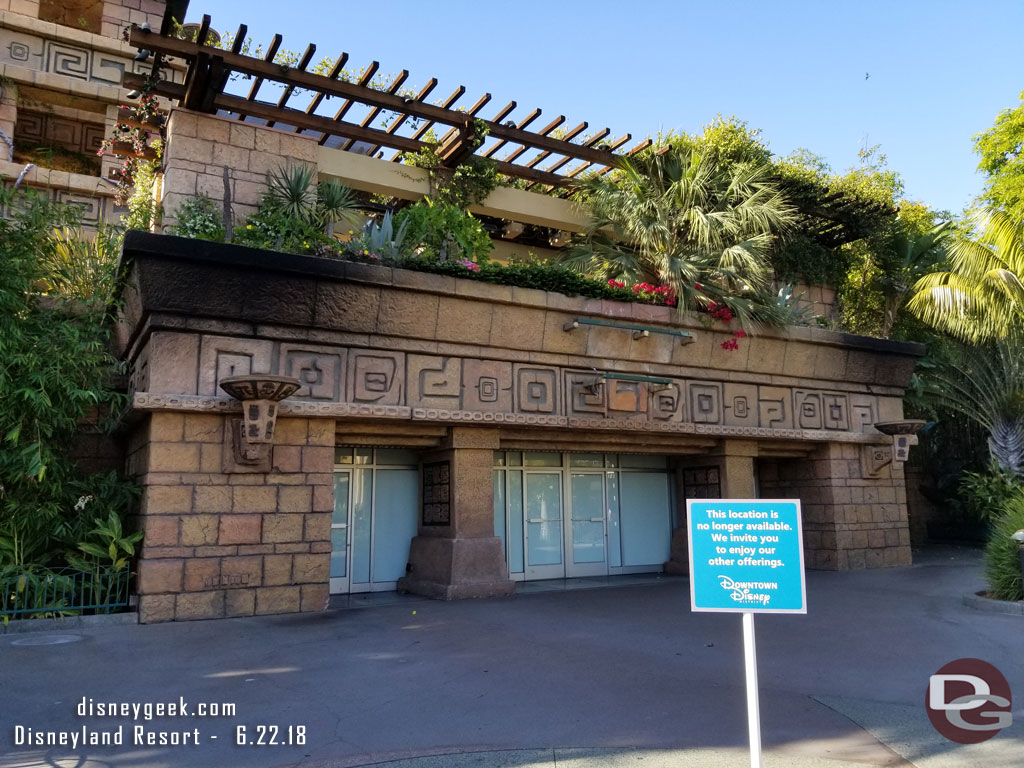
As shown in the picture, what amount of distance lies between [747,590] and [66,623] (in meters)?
→ 6.90

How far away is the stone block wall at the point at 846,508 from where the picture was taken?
42.7 feet

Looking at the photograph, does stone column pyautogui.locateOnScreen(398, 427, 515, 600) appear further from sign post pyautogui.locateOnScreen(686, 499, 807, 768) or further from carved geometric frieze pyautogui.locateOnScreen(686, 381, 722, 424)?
sign post pyautogui.locateOnScreen(686, 499, 807, 768)

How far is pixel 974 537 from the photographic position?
17234mm

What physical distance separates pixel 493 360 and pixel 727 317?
4.08 metres

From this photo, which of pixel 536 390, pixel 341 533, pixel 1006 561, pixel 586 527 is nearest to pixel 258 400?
pixel 341 533

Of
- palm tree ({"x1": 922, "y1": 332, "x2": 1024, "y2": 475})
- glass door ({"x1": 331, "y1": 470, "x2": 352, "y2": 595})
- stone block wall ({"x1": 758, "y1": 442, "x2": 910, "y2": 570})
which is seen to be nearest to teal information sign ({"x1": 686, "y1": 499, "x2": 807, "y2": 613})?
glass door ({"x1": 331, "y1": 470, "x2": 352, "y2": 595})

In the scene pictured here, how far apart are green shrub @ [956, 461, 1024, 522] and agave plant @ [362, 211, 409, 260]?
12621 millimetres

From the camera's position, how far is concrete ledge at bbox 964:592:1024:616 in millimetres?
8470

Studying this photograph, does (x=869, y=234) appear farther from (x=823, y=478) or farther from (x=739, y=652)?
(x=739, y=652)

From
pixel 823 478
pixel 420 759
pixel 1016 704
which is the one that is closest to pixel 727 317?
pixel 823 478

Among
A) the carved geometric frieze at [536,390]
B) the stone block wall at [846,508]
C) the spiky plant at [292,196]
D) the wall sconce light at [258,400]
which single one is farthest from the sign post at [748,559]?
the stone block wall at [846,508]

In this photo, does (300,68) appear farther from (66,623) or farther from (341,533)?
(66,623)

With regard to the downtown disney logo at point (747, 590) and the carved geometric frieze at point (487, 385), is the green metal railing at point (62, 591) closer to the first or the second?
the carved geometric frieze at point (487, 385)

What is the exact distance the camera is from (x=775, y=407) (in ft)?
41.5
